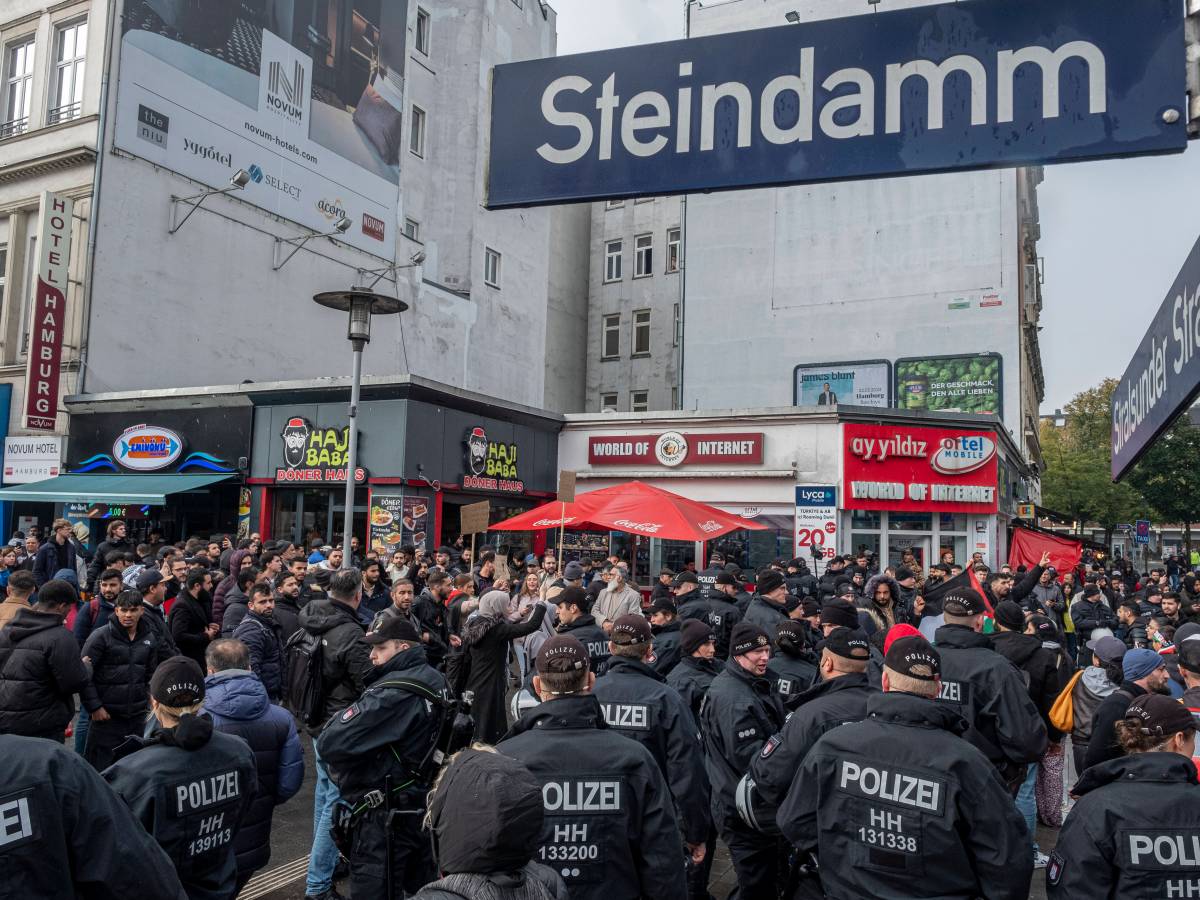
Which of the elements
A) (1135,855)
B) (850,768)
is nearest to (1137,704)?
(1135,855)

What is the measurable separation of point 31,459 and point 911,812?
24.0m

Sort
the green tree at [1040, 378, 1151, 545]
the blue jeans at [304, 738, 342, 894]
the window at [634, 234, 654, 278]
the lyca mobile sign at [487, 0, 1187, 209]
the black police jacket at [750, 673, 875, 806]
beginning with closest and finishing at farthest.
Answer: the lyca mobile sign at [487, 0, 1187, 209] → the black police jacket at [750, 673, 875, 806] → the blue jeans at [304, 738, 342, 894] → the window at [634, 234, 654, 278] → the green tree at [1040, 378, 1151, 545]

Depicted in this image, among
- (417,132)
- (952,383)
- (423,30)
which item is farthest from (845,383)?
(423,30)

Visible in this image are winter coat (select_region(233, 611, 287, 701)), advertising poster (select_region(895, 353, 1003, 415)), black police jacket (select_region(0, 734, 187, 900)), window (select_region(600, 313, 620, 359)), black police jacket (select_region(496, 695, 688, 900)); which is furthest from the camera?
window (select_region(600, 313, 620, 359))

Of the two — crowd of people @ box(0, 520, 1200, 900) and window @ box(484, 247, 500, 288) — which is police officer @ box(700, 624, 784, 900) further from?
window @ box(484, 247, 500, 288)

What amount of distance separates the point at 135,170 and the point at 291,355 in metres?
6.21

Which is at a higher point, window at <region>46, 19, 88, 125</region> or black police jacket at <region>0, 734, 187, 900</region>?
window at <region>46, 19, 88, 125</region>

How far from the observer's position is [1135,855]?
121 inches

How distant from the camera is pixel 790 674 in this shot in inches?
234

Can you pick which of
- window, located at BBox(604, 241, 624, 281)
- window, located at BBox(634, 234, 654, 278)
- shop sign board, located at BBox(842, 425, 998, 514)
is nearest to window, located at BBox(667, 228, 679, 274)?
window, located at BBox(634, 234, 654, 278)

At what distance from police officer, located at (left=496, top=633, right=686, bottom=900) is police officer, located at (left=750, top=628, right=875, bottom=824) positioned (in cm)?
86

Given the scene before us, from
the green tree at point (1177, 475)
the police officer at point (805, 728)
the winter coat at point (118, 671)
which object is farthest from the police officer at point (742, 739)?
the green tree at point (1177, 475)

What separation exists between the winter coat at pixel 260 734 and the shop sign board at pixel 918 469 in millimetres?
17954

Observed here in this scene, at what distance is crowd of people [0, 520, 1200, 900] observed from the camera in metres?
2.49
